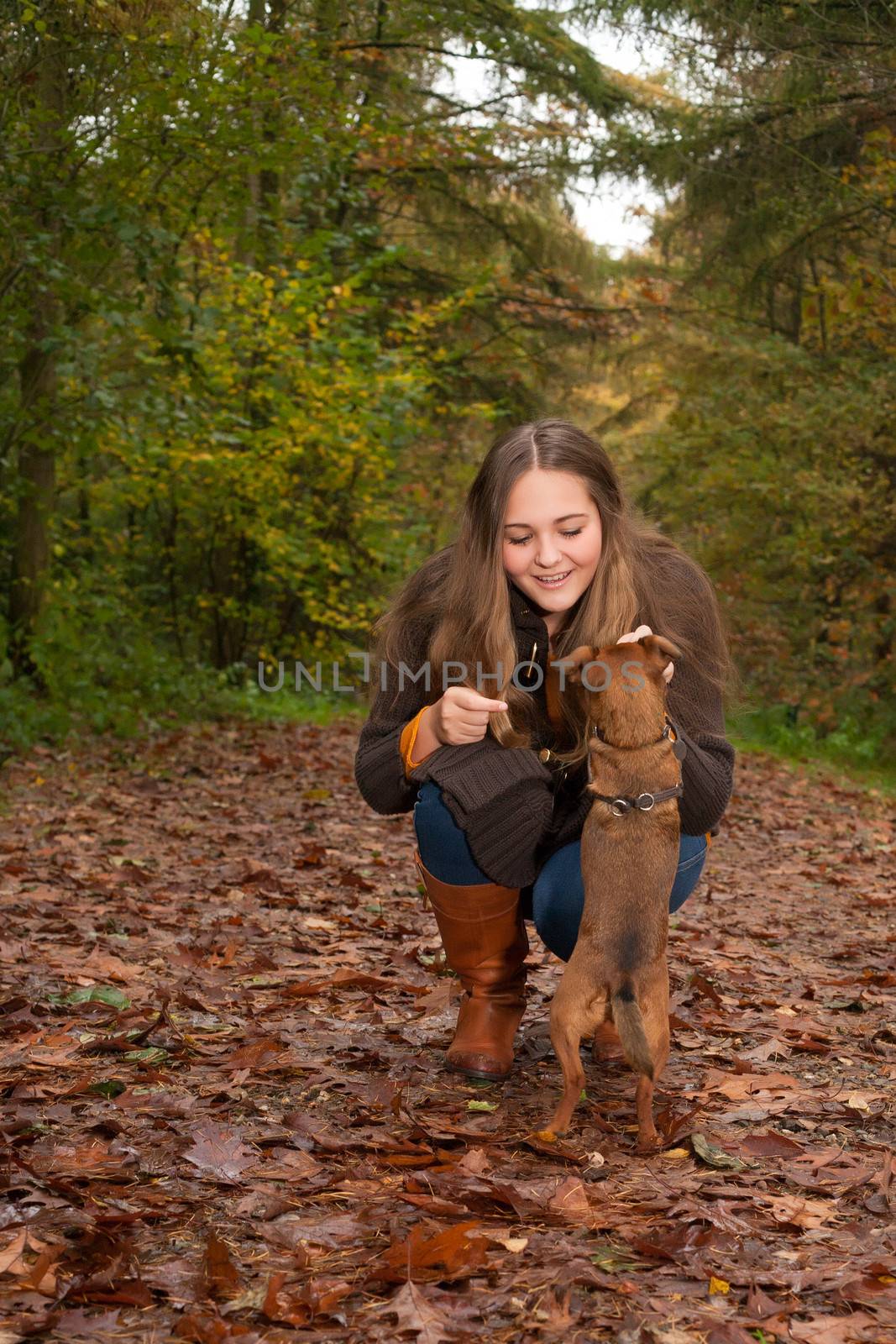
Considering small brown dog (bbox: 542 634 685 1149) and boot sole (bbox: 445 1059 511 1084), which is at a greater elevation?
small brown dog (bbox: 542 634 685 1149)

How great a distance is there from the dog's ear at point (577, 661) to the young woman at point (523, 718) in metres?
0.30

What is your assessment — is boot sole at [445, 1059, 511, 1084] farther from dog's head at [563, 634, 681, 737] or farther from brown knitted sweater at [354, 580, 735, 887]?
dog's head at [563, 634, 681, 737]

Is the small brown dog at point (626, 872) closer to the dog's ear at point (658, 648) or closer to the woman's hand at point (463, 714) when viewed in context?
the dog's ear at point (658, 648)

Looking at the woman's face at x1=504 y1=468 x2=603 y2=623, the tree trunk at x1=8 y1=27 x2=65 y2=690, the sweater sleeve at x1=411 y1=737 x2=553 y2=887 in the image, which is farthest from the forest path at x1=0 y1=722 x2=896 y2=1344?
the tree trunk at x1=8 y1=27 x2=65 y2=690

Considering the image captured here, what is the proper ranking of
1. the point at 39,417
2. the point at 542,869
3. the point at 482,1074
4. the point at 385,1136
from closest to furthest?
the point at 385,1136 < the point at 482,1074 < the point at 542,869 < the point at 39,417

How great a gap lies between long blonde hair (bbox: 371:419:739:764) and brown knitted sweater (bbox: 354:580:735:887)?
59 mm

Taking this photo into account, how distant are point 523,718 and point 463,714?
14.3 inches

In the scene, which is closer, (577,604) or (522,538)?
(522,538)

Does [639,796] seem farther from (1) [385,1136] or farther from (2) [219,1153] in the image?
(2) [219,1153]

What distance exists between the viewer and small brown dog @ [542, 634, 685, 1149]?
296 centimetres

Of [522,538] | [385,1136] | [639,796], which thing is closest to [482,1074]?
[385,1136]

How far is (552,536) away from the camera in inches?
139

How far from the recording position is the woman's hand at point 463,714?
10.9 ft

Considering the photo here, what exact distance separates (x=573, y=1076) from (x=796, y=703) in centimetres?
1249
